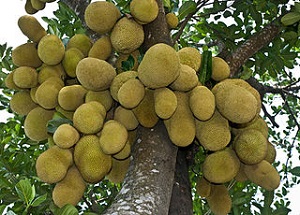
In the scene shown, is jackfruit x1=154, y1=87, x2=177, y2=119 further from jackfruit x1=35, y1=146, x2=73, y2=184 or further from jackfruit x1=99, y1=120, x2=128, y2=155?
jackfruit x1=35, y1=146, x2=73, y2=184

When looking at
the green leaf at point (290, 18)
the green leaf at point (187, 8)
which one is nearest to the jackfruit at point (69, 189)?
the green leaf at point (187, 8)

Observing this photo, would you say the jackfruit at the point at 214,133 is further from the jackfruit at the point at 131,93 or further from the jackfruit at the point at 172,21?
the jackfruit at the point at 172,21

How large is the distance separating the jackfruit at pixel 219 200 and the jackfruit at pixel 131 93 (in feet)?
1.63

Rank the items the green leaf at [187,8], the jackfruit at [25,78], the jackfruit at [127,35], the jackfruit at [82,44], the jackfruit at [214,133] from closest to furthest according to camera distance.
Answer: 1. the jackfruit at [214,133]
2. the jackfruit at [127,35]
3. the jackfruit at [25,78]
4. the jackfruit at [82,44]
5. the green leaf at [187,8]

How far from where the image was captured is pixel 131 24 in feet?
4.56

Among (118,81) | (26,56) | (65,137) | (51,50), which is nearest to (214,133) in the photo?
(118,81)

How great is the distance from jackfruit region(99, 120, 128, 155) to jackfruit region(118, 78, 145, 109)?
0.07 meters

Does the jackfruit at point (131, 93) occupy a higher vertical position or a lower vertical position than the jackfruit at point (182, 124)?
higher

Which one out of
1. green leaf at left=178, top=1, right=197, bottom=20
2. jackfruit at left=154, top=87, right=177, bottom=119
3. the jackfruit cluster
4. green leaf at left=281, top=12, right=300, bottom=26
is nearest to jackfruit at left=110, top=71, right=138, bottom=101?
the jackfruit cluster

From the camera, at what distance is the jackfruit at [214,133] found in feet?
4.15

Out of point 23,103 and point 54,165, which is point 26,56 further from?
point 54,165

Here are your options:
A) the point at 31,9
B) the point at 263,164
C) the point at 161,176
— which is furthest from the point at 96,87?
the point at 31,9

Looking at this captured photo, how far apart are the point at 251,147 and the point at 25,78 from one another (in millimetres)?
799

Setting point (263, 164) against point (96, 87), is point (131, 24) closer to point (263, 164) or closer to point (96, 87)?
point (96, 87)
